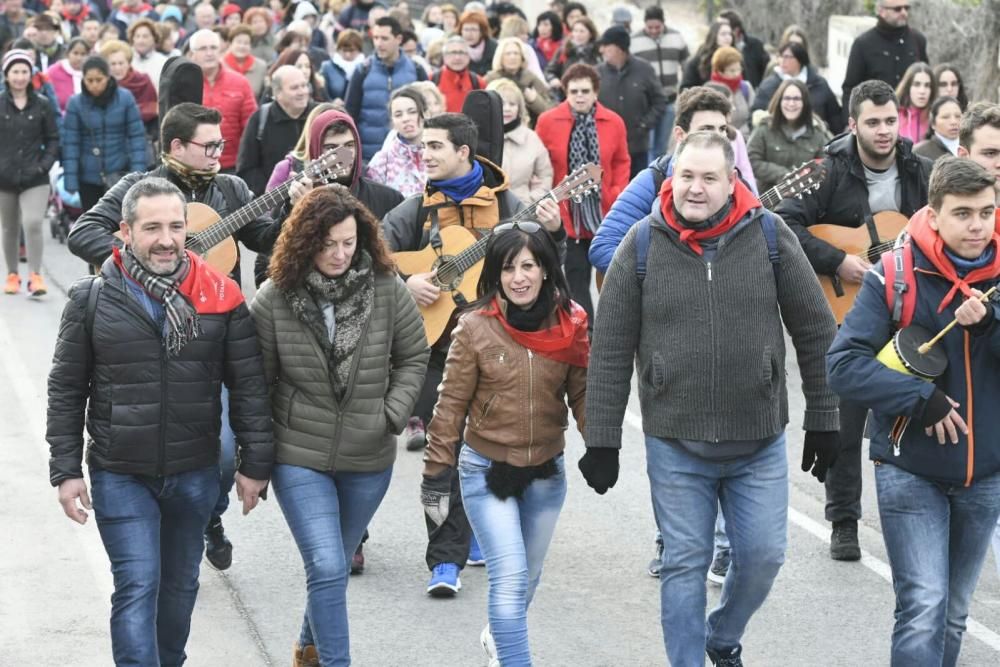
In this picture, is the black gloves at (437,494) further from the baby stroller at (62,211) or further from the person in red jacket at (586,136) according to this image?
the baby stroller at (62,211)

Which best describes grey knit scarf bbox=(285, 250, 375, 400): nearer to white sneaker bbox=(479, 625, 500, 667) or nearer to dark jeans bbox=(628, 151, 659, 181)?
white sneaker bbox=(479, 625, 500, 667)

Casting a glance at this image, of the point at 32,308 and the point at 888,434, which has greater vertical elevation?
the point at 888,434

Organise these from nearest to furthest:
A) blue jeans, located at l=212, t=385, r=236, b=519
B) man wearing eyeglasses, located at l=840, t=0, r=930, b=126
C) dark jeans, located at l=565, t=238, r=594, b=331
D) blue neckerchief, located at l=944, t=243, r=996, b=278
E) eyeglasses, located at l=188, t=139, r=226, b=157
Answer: blue neckerchief, located at l=944, t=243, r=996, b=278 → blue jeans, located at l=212, t=385, r=236, b=519 → eyeglasses, located at l=188, t=139, r=226, b=157 → dark jeans, located at l=565, t=238, r=594, b=331 → man wearing eyeglasses, located at l=840, t=0, r=930, b=126

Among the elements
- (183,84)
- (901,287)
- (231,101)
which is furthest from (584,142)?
(901,287)

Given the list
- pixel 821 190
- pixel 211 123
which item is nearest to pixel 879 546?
pixel 821 190

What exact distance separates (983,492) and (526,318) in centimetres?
168

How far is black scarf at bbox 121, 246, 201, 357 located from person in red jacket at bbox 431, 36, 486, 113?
10.1 metres

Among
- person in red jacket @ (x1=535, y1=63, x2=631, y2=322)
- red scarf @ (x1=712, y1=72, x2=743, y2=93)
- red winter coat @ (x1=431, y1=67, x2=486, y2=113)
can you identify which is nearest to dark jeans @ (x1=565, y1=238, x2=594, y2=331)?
person in red jacket @ (x1=535, y1=63, x2=631, y2=322)

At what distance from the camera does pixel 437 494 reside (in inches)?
253

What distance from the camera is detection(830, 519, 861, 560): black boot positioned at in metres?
8.27

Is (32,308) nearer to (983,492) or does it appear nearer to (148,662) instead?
(148,662)

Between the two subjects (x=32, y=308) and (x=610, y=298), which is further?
(x=32, y=308)

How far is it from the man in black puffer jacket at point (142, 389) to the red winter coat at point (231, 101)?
889cm

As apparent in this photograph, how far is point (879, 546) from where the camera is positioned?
851cm
